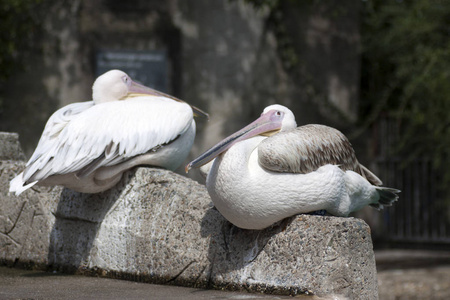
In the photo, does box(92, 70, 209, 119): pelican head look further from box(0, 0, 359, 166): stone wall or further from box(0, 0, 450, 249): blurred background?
box(0, 0, 359, 166): stone wall

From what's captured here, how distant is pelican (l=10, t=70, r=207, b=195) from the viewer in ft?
12.7

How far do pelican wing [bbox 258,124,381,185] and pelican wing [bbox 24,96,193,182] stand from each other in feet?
3.32

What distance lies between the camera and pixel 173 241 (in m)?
3.65

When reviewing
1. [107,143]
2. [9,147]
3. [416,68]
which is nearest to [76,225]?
[107,143]

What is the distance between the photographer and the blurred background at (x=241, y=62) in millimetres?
9625

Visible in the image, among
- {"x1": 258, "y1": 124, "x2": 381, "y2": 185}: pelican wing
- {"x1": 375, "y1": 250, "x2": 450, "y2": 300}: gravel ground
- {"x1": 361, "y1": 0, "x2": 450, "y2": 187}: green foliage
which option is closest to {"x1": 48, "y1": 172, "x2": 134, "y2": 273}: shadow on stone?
{"x1": 258, "y1": 124, "x2": 381, "y2": 185}: pelican wing

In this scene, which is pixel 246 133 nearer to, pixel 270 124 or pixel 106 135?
pixel 270 124

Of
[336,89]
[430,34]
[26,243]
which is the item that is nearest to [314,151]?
[26,243]

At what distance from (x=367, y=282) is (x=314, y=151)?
25.7 inches

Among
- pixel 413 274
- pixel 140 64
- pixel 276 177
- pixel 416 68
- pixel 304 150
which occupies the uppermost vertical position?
pixel 140 64

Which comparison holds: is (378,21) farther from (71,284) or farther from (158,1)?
(71,284)

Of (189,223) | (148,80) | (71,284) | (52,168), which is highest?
(148,80)

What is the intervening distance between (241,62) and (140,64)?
1478 mm

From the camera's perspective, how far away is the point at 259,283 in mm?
3211
